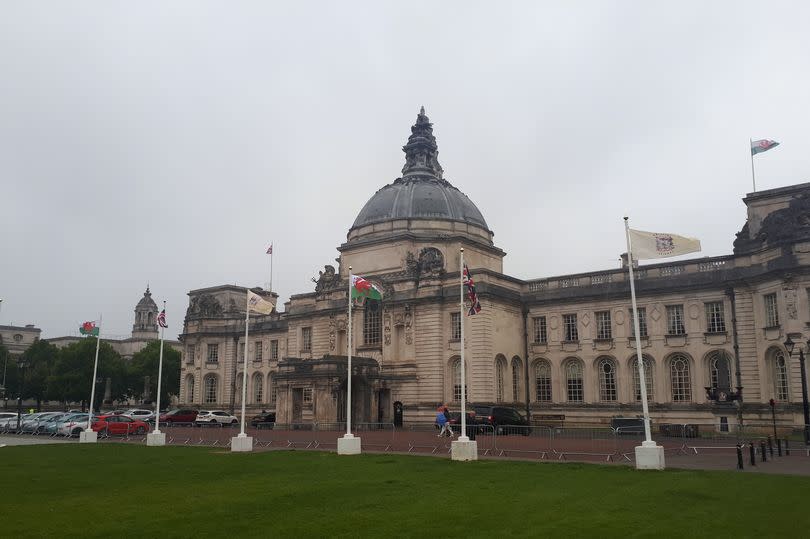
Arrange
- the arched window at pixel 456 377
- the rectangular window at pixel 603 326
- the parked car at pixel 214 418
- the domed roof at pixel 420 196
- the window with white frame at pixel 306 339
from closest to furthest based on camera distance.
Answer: the rectangular window at pixel 603 326 → the arched window at pixel 456 377 → the window with white frame at pixel 306 339 → the parked car at pixel 214 418 → the domed roof at pixel 420 196

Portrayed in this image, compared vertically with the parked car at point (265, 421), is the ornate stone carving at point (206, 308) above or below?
above

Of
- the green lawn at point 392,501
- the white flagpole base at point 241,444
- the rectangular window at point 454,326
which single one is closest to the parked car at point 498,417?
the rectangular window at point 454,326

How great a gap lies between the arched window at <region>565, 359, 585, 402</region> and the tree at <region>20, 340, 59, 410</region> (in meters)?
77.8

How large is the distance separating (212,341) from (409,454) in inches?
2040

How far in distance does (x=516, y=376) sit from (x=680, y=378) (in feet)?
40.1

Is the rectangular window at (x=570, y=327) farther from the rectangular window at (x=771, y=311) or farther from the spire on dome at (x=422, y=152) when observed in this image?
the spire on dome at (x=422, y=152)

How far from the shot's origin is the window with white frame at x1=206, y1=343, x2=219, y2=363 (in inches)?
3049

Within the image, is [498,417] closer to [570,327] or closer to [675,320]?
[570,327]

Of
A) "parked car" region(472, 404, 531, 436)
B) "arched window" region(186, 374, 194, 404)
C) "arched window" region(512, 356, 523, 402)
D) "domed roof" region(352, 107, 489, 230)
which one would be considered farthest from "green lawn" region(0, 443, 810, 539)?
"arched window" region(186, 374, 194, 404)

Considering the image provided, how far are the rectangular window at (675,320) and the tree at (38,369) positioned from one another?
282ft

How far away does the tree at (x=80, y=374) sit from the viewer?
95.2 metres

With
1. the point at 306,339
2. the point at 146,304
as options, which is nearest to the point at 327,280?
the point at 306,339

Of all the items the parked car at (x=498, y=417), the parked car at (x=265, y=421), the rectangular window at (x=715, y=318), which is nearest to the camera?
the parked car at (x=498, y=417)

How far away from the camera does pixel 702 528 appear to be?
13.4m
